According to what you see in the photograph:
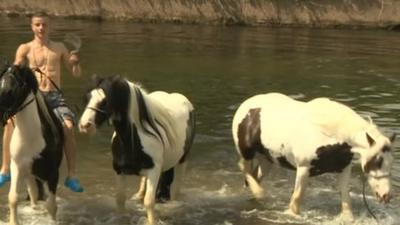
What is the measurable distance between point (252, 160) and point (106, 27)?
62.2 feet

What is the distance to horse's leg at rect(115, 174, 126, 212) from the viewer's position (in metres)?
6.98

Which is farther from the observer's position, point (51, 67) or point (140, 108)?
point (51, 67)

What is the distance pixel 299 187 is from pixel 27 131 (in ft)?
8.93

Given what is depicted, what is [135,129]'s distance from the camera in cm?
675

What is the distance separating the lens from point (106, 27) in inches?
1029

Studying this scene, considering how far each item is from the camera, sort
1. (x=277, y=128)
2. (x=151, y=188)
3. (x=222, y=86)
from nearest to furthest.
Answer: (x=151, y=188) → (x=277, y=128) → (x=222, y=86)

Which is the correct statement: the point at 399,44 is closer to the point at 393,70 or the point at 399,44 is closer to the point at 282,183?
the point at 393,70

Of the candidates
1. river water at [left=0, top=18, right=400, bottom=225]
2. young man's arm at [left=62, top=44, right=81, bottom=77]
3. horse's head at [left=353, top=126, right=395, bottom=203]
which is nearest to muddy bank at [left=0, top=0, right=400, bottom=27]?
river water at [left=0, top=18, right=400, bottom=225]

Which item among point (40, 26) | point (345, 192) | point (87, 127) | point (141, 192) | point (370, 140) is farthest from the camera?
point (141, 192)

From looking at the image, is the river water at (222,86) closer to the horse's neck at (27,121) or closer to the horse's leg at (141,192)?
the horse's leg at (141,192)

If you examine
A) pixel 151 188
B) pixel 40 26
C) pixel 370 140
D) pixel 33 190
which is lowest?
pixel 33 190

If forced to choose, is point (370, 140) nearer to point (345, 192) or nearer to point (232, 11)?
point (345, 192)

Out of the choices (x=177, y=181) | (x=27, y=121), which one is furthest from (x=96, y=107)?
(x=177, y=181)

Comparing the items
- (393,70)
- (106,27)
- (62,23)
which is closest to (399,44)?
(393,70)
